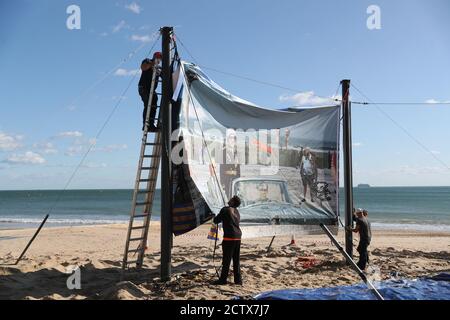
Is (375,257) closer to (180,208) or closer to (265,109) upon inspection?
(265,109)

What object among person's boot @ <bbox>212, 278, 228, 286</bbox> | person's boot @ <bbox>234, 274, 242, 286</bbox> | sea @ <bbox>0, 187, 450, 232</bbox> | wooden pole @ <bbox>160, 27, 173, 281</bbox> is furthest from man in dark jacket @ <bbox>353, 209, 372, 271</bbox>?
sea @ <bbox>0, 187, 450, 232</bbox>

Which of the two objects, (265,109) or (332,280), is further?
(265,109)

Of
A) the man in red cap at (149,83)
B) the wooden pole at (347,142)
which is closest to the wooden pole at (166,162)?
the man in red cap at (149,83)

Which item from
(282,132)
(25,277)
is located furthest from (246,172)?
(25,277)

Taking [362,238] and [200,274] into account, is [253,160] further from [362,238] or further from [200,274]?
[362,238]

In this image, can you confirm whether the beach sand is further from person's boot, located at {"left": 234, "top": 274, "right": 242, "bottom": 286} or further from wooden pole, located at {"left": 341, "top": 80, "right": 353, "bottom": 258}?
wooden pole, located at {"left": 341, "top": 80, "right": 353, "bottom": 258}

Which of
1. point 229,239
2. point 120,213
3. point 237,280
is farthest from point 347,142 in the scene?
point 120,213

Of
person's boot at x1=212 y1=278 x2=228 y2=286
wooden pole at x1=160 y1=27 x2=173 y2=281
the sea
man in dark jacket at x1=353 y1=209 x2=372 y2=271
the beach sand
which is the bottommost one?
the sea

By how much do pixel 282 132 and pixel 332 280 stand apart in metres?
3.33

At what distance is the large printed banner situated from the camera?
25.2ft

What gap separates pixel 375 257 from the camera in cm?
1126

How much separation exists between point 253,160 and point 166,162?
2176mm

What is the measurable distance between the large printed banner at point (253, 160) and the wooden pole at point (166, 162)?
0.17 meters

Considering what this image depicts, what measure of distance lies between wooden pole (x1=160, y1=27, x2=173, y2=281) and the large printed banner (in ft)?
0.57
